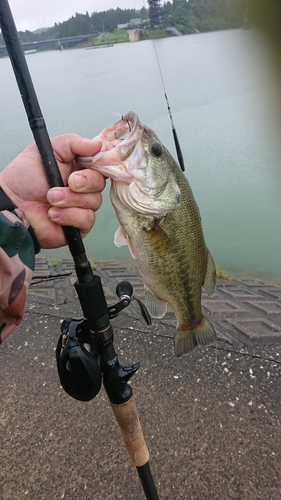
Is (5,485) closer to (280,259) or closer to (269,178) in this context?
(280,259)

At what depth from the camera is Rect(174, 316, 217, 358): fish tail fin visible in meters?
1.79

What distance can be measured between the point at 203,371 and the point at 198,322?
978 millimetres

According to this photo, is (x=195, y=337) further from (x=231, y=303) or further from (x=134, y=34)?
(x=134, y=34)

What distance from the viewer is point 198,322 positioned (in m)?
1.79

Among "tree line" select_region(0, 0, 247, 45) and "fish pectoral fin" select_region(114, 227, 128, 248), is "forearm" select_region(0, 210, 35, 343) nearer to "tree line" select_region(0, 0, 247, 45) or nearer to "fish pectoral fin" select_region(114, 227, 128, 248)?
"fish pectoral fin" select_region(114, 227, 128, 248)

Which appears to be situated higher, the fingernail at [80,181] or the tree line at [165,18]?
the tree line at [165,18]

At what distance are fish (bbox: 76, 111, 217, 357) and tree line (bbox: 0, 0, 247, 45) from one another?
59cm

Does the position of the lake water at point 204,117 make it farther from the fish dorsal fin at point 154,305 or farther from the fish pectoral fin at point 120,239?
the fish dorsal fin at point 154,305

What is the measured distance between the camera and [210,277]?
5.60 ft

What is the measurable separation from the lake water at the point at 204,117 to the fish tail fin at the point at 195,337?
2.66 m

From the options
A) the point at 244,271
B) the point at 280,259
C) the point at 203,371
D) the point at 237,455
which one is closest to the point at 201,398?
the point at 203,371

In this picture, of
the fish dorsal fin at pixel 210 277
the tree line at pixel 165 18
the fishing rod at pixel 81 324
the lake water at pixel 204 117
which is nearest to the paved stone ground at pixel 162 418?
the fishing rod at pixel 81 324

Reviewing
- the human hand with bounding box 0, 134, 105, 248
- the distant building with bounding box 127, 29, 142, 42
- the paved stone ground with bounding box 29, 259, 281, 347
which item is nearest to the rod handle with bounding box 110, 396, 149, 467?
the human hand with bounding box 0, 134, 105, 248

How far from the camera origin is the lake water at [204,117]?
6.05m
